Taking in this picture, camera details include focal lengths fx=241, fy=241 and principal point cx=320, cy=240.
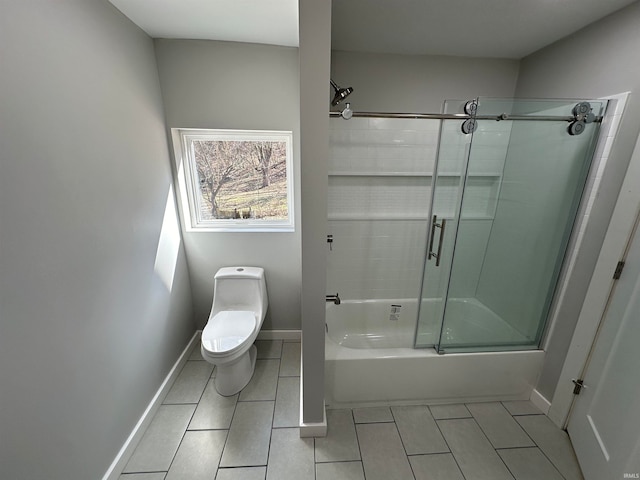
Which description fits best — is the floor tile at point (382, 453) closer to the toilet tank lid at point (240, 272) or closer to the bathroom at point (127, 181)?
the bathroom at point (127, 181)

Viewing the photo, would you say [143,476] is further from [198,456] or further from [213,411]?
[213,411]

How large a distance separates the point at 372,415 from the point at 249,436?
2.54 feet

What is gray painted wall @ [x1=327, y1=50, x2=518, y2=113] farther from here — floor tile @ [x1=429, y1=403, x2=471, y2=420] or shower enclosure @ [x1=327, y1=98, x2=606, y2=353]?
floor tile @ [x1=429, y1=403, x2=471, y2=420]

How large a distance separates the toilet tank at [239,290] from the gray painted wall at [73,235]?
1.56 feet

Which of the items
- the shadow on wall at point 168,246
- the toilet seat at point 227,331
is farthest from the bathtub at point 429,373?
the shadow on wall at point 168,246

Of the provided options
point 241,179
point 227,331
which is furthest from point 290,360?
point 241,179

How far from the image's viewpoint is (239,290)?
6.53 feet

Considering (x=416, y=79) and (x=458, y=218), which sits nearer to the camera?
(x=458, y=218)

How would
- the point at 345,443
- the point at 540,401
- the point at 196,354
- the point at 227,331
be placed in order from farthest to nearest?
the point at 196,354 < the point at 227,331 < the point at 540,401 < the point at 345,443

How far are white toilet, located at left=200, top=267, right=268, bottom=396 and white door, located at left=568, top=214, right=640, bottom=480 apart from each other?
1.96 metres

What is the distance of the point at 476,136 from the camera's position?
1.52 m

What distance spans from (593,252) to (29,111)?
2.68 m

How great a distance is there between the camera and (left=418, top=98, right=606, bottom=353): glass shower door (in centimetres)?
147

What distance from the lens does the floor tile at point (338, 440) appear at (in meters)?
1.34
